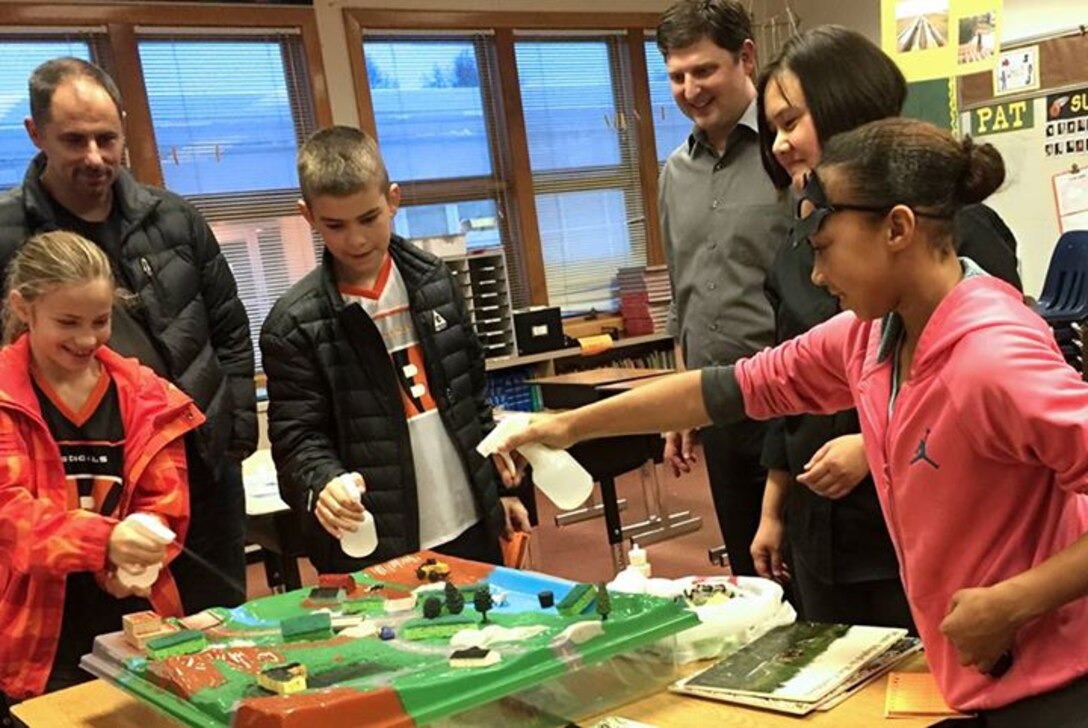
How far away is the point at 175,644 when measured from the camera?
1453 mm

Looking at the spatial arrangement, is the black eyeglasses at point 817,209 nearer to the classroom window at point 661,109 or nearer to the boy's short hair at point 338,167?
the boy's short hair at point 338,167

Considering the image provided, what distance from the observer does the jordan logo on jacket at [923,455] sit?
1.09 metres

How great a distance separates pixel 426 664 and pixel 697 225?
1.32m

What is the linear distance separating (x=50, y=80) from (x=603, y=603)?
5.36ft

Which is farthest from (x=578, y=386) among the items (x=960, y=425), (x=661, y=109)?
(x=960, y=425)

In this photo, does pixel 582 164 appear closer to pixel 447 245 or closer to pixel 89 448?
pixel 447 245

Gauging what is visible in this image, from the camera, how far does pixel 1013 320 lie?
1.04m

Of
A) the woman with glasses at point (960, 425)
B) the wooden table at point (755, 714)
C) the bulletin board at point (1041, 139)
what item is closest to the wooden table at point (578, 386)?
the bulletin board at point (1041, 139)

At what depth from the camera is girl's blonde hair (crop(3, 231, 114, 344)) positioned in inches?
73.7

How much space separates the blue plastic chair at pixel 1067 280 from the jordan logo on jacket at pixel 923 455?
439cm

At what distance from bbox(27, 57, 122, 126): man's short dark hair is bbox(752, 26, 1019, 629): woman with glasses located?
4.62 ft

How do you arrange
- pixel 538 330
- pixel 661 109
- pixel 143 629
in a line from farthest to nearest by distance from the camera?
pixel 661 109 < pixel 538 330 < pixel 143 629

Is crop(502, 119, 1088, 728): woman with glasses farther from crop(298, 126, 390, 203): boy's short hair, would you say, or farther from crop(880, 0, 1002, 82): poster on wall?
crop(880, 0, 1002, 82): poster on wall

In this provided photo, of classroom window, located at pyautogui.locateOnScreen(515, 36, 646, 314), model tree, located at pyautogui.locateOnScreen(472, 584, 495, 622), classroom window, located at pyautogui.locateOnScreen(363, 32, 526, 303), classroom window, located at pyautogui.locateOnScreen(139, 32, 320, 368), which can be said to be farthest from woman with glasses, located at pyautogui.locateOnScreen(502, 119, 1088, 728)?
classroom window, located at pyautogui.locateOnScreen(515, 36, 646, 314)
